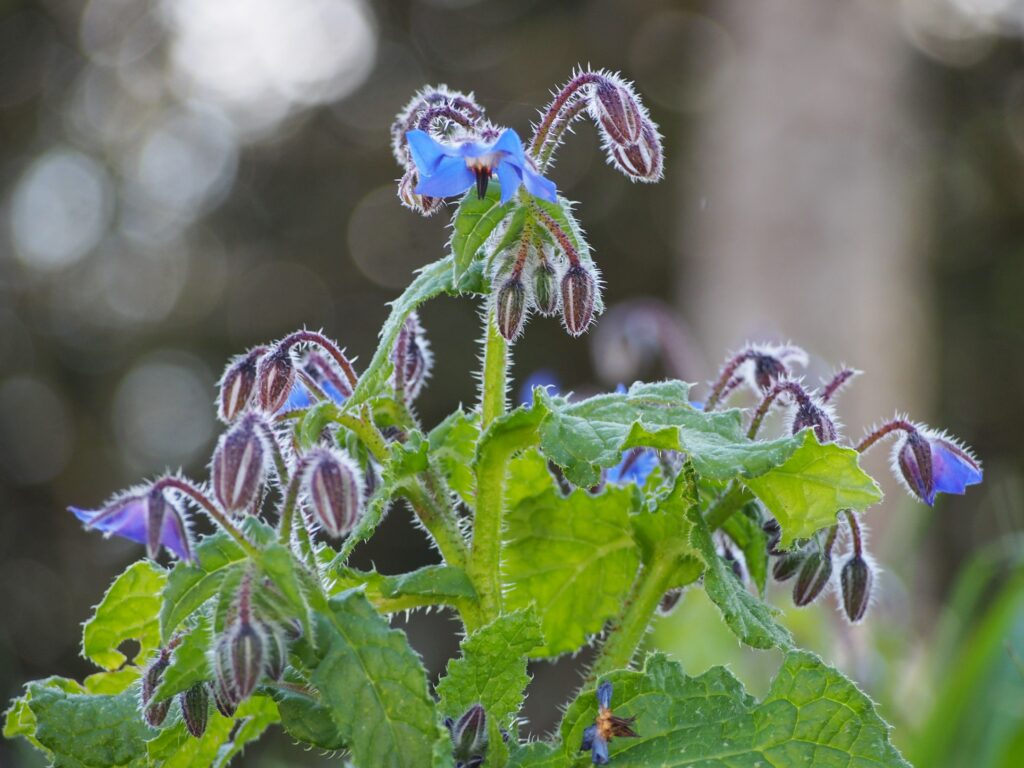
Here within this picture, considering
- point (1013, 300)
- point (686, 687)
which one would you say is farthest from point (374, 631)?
point (1013, 300)

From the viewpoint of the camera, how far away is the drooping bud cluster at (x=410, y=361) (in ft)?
4.51

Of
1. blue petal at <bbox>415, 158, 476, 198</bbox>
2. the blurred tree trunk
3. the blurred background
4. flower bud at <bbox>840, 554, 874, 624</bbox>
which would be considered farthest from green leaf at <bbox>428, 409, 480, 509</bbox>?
the blurred background

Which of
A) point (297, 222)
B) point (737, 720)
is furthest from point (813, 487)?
point (297, 222)

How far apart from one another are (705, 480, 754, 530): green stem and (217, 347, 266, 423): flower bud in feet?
1.69

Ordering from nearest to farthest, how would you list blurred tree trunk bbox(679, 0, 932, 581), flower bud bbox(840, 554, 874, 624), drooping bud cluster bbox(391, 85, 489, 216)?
drooping bud cluster bbox(391, 85, 489, 216) < flower bud bbox(840, 554, 874, 624) < blurred tree trunk bbox(679, 0, 932, 581)

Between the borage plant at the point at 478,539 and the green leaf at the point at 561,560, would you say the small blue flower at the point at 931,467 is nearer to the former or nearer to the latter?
the borage plant at the point at 478,539

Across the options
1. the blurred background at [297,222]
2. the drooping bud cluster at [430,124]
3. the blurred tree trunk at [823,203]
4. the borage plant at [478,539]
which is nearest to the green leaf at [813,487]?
the borage plant at [478,539]

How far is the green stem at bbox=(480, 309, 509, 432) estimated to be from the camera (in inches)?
51.0

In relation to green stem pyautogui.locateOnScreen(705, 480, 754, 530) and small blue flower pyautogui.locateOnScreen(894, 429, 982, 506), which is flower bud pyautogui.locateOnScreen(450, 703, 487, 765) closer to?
green stem pyautogui.locateOnScreen(705, 480, 754, 530)

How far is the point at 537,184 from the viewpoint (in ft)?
3.94

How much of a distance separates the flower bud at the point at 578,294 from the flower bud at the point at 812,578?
1.20 feet

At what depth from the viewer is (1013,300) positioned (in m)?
13.0

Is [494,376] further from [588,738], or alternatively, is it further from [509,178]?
[588,738]

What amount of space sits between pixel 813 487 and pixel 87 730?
76 cm
